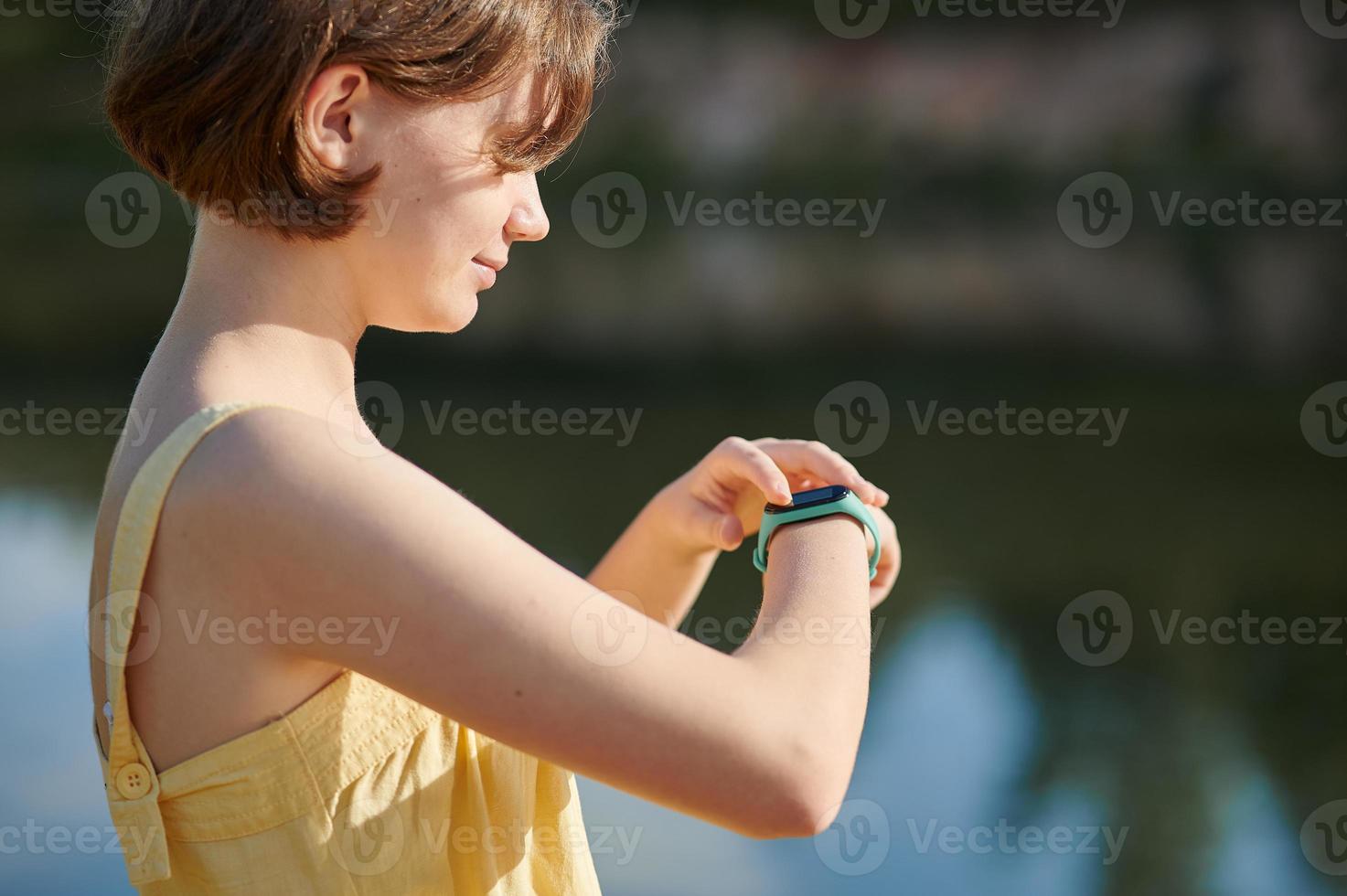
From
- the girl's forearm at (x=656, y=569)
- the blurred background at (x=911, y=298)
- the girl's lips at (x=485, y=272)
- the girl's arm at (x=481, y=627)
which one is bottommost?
the girl's arm at (x=481, y=627)

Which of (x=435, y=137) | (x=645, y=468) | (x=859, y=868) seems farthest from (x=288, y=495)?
(x=645, y=468)

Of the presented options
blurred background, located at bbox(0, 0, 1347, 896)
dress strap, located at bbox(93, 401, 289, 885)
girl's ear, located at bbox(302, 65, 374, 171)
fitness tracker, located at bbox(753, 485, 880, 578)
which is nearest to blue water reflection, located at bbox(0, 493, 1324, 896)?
blurred background, located at bbox(0, 0, 1347, 896)

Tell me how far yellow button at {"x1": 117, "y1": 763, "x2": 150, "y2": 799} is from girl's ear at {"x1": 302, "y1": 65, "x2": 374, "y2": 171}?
292mm

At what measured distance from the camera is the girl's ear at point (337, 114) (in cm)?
63

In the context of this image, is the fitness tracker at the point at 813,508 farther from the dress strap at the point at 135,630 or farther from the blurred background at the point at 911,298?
the blurred background at the point at 911,298

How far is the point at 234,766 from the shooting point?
0.61 metres

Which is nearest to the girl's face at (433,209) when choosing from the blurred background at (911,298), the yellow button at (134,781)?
the yellow button at (134,781)

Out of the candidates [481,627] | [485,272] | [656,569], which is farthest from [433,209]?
[656,569]

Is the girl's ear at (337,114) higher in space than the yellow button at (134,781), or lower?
higher

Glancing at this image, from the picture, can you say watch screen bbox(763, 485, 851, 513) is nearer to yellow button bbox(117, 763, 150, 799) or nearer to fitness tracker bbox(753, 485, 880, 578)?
fitness tracker bbox(753, 485, 880, 578)

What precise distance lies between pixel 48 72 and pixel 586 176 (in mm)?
2069

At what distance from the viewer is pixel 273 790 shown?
0.61 meters

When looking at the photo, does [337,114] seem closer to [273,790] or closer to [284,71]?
[284,71]

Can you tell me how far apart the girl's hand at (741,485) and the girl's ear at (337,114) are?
29cm
